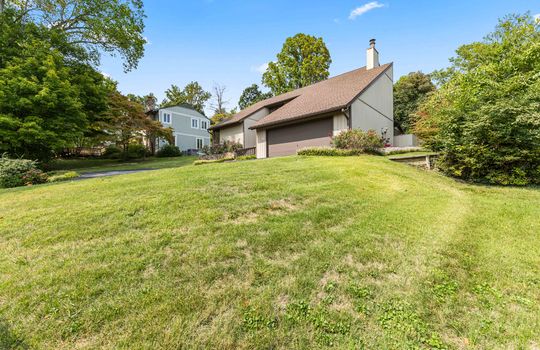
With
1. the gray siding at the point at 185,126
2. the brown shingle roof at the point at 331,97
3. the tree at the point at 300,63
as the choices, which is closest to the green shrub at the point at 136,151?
the gray siding at the point at 185,126

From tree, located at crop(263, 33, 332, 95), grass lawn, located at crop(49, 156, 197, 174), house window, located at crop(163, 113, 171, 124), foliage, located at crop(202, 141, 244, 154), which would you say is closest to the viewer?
grass lawn, located at crop(49, 156, 197, 174)

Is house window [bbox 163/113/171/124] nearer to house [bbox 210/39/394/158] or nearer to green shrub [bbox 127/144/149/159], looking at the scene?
green shrub [bbox 127/144/149/159]

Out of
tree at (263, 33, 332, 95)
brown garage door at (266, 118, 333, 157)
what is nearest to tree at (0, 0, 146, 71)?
brown garage door at (266, 118, 333, 157)

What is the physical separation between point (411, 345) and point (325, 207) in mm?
2779

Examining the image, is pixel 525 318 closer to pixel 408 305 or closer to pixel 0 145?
pixel 408 305

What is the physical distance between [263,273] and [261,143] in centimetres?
1416

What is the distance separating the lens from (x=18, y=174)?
27.9 feet

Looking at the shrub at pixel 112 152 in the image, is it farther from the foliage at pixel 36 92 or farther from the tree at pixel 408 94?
the tree at pixel 408 94

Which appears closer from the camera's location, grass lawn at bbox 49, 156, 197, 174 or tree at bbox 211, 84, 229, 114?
grass lawn at bbox 49, 156, 197, 174

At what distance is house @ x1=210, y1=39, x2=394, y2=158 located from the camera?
12.9 metres

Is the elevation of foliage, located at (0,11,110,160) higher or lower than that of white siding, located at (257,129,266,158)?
higher

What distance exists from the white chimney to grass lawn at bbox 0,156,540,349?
14308 mm

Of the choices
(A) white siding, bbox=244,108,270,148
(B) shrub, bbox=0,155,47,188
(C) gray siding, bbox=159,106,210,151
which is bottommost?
(B) shrub, bbox=0,155,47,188

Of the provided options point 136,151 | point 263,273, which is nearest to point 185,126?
point 136,151
